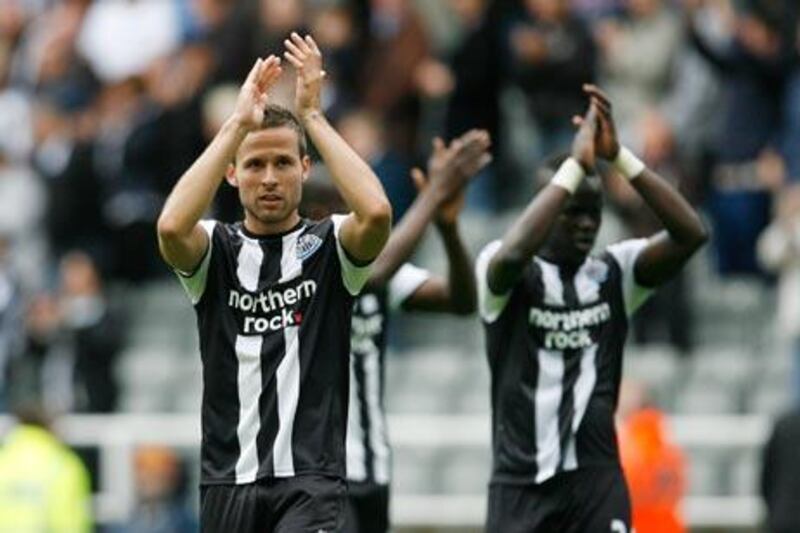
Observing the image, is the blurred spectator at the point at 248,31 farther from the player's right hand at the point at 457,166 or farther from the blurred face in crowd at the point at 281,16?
the player's right hand at the point at 457,166

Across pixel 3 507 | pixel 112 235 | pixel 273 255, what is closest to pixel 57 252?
pixel 112 235

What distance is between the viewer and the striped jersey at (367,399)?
38.9ft

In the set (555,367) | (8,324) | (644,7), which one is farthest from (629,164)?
(8,324)

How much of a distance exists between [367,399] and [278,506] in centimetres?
238

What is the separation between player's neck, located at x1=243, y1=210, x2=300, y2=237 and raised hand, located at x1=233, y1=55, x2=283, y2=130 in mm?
426

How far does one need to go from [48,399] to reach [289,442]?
10.4 m

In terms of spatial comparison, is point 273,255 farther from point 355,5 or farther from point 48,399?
point 355,5

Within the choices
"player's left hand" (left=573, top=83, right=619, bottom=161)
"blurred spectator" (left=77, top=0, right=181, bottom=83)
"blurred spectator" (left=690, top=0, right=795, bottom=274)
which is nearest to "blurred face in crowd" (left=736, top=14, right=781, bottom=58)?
"blurred spectator" (left=690, top=0, right=795, bottom=274)

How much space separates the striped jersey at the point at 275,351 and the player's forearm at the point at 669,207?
194 centimetres

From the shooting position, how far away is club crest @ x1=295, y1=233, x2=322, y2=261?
968cm

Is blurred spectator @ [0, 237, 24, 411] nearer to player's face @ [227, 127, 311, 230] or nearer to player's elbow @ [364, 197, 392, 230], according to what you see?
player's face @ [227, 127, 311, 230]

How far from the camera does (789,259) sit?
18203 mm

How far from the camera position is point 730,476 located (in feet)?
61.3

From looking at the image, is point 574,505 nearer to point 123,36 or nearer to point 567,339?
point 567,339
